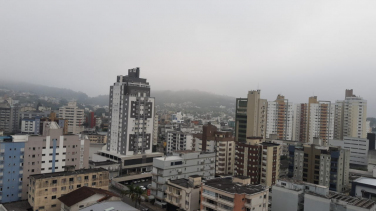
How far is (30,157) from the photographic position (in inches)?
1430

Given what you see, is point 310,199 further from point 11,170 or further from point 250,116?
point 250,116

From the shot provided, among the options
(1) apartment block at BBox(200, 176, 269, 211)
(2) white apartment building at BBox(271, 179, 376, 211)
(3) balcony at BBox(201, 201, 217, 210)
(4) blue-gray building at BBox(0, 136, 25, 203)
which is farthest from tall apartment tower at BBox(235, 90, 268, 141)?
(4) blue-gray building at BBox(0, 136, 25, 203)

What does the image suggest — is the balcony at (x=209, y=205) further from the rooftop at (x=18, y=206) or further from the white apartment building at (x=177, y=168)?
the rooftop at (x=18, y=206)

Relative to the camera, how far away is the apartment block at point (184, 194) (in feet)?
100

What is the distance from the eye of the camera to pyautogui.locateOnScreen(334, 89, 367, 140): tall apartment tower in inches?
3108

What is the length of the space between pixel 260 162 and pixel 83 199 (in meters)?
24.9

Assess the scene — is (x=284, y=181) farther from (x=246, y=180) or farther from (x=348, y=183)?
(x=348, y=183)

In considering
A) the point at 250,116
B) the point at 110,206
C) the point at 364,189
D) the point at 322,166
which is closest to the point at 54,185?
the point at 110,206

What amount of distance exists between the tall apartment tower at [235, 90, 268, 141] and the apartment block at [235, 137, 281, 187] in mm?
22998

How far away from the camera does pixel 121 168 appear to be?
50562mm

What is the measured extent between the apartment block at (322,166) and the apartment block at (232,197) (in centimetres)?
1782

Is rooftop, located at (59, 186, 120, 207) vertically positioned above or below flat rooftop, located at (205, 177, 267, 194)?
below

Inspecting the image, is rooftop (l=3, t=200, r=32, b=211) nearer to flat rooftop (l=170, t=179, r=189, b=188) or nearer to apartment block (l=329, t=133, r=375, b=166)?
flat rooftop (l=170, t=179, r=189, b=188)

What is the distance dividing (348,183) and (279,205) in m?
21.5
